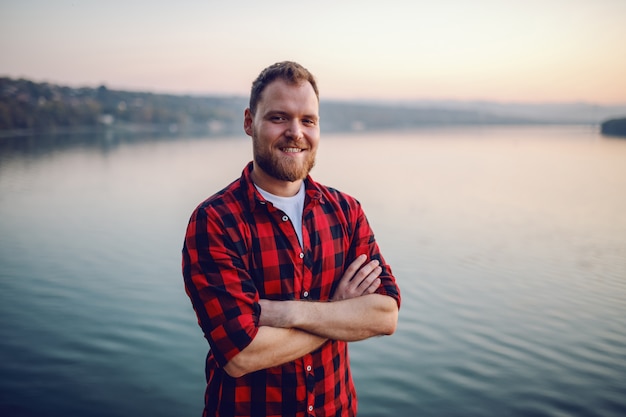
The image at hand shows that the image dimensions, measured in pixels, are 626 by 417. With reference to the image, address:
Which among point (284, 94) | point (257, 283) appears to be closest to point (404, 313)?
point (257, 283)

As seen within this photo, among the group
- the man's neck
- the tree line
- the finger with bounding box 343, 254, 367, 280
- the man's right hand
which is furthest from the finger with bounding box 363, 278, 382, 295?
the tree line

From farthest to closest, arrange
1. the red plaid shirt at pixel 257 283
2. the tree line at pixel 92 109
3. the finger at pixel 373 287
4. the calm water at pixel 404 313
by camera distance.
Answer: the tree line at pixel 92 109 < the calm water at pixel 404 313 < the finger at pixel 373 287 < the red plaid shirt at pixel 257 283

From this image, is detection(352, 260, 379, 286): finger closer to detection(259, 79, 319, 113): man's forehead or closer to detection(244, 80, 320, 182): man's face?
detection(244, 80, 320, 182): man's face

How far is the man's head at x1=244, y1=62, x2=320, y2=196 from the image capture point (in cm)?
225

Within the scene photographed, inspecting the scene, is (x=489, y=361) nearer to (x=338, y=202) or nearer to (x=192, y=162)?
(x=338, y=202)

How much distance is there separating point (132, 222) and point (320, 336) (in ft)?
46.2

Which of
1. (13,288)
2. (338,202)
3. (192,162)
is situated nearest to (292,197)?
(338,202)

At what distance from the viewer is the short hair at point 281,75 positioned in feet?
7.39

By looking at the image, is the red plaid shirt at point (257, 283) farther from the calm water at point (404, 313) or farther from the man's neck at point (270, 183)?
the calm water at point (404, 313)

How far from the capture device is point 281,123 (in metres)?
2.28

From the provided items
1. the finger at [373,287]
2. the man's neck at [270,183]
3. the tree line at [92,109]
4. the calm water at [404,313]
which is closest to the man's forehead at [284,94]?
the man's neck at [270,183]

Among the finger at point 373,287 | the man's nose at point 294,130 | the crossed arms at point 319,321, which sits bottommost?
the crossed arms at point 319,321

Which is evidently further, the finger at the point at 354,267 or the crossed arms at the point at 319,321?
the finger at the point at 354,267

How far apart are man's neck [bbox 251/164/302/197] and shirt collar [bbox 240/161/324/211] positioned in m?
0.04
